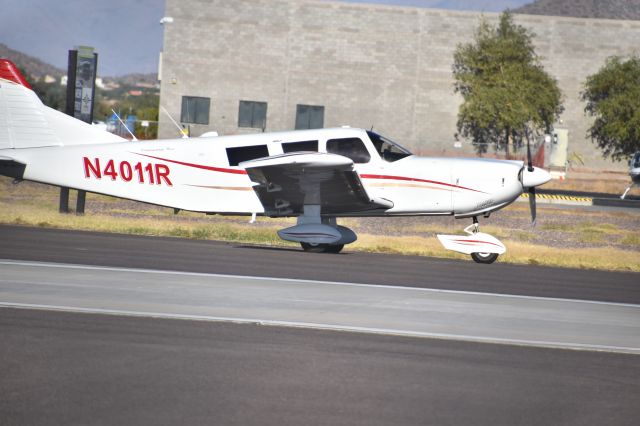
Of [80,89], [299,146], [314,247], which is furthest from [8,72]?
[314,247]

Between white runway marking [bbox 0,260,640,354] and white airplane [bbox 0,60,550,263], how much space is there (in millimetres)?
4537

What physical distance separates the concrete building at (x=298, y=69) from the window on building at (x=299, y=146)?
41.7m

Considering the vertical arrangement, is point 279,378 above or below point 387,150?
below

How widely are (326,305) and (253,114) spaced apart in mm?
48681

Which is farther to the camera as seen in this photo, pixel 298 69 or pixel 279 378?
pixel 298 69

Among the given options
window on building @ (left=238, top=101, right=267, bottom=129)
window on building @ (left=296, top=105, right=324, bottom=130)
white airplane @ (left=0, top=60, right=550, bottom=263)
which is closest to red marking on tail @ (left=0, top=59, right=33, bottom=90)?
white airplane @ (left=0, top=60, right=550, bottom=263)

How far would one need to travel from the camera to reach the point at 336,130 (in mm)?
17312

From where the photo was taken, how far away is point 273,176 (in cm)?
1697

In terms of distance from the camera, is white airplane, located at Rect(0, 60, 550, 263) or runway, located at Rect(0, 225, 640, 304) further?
white airplane, located at Rect(0, 60, 550, 263)

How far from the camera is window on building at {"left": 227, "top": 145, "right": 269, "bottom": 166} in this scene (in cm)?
1727

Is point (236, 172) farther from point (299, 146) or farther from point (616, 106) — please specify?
point (616, 106)

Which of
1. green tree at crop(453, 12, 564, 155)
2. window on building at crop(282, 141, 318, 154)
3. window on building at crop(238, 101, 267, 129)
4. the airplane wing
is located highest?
green tree at crop(453, 12, 564, 155)

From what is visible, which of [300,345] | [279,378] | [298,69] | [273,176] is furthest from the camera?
[298,69]

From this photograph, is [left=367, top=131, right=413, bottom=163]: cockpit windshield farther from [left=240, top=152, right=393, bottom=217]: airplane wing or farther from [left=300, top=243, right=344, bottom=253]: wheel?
[left=300, top=243, right=344, bottom=253]: wheel
